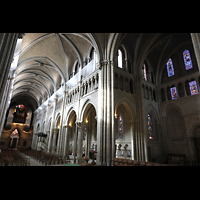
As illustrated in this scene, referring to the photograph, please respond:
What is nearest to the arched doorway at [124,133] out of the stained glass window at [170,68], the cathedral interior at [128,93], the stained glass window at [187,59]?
the cathedral interior at [128,93]

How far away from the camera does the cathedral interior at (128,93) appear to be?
11.3 meters

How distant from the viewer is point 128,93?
12.6 meters

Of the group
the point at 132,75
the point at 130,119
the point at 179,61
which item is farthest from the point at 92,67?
the point at 179,61

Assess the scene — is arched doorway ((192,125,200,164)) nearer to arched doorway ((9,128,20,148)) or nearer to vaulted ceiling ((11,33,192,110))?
vaulted ceiling ((11,33,192,110))

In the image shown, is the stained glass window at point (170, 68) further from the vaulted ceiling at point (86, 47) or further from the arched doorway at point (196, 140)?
the arched doorway at point (196, 140)

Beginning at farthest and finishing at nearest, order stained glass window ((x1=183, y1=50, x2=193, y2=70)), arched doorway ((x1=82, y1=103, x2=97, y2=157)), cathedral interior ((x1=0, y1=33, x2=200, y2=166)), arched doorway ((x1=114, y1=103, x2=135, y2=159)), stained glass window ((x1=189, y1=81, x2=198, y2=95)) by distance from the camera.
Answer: arched doorway ((x1=82, y1=103, x2=97, y2=157)), stained glass window ((x1=183, y1=50, x2=193, y2=70)), stained glass window ((x1=189, y1=81, x2=198, y2=95)), arched doorway ((x1=114, y1=103, x2=135, y2=159)), cathedral interior ((x1=0, y1=33, x2=200, y2=166))

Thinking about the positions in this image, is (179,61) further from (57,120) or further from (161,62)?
(57,120)

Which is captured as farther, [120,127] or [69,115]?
[69,115]

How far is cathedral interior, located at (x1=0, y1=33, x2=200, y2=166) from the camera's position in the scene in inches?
447

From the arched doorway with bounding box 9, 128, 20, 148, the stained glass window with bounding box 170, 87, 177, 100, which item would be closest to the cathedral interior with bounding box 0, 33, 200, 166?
the stained glass window with bounding box 170, 87, 177, 100

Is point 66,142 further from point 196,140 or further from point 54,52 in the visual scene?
point 196,140

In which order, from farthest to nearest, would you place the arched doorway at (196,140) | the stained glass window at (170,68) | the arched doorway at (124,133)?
the stained glass window at (170,68), the arched doorway at (124,133), the arched doorway at (196,140)

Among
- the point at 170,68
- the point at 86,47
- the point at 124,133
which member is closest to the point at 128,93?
the point at 124,133

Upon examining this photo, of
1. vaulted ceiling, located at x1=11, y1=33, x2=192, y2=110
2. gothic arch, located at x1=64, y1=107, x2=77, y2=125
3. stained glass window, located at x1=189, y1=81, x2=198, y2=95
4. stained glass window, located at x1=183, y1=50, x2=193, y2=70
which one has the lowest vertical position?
gothic arch, located at x1=64, y1=107, x2=77, y2=125
